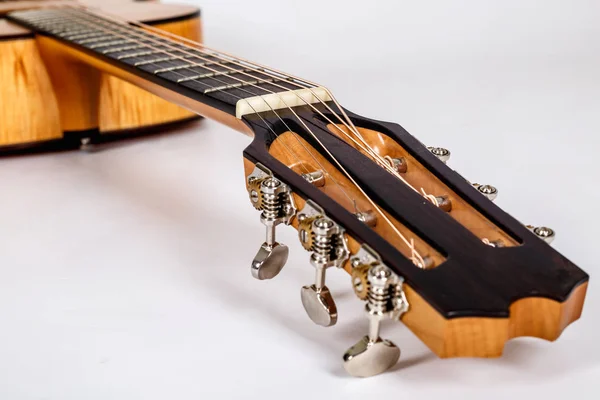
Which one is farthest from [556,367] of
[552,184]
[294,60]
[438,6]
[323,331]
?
[438,6]

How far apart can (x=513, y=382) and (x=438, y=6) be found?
2.48 m

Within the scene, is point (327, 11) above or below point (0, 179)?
above

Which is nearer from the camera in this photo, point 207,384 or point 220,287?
point 207,384

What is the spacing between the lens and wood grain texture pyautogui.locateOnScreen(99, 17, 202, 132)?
2.14 m

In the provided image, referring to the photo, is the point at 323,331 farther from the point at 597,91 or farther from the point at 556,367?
the point at 597,91

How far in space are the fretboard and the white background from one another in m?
0.31

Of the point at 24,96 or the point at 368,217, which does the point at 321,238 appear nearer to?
the point at 368,217

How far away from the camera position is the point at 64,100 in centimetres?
212

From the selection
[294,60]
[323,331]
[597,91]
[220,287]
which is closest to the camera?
[323,331]

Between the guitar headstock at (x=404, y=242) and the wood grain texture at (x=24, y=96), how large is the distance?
1026mm

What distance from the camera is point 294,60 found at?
3.01m

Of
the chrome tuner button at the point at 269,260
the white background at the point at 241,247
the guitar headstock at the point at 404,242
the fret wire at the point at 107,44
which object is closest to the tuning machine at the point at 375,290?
the guitar headstock at the point at 404,242

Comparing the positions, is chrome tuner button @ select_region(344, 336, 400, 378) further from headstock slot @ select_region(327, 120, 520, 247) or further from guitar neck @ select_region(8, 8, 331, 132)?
guitar neck @ select_region(8, 8, 331, 132)

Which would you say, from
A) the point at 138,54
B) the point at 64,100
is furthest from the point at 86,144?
the point at 138,54
